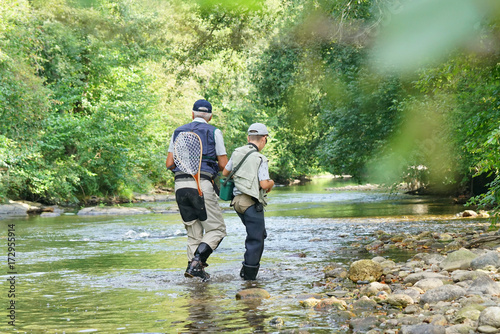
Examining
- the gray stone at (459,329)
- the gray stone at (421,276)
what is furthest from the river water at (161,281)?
the gray stone at (421,276)

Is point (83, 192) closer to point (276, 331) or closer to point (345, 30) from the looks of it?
point (345, 30)

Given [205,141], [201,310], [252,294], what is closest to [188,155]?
[205,141]

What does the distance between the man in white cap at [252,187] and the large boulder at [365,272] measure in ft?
3.83

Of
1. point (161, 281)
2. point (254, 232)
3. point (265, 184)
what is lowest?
point (161, 281)

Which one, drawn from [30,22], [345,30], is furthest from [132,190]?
[345,30]

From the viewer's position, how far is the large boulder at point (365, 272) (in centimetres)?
737

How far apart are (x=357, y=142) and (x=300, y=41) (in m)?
5.10

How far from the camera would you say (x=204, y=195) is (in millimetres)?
7570

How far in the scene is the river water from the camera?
546 cm

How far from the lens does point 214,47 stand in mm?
A: 20156

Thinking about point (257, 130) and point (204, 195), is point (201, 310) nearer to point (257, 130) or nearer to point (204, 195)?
point (204, 195)

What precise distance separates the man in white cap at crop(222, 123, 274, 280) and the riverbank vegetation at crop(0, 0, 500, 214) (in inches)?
143

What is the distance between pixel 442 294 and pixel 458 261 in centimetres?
189

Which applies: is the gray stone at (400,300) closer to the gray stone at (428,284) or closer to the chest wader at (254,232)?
the gray stone at (428,284)
